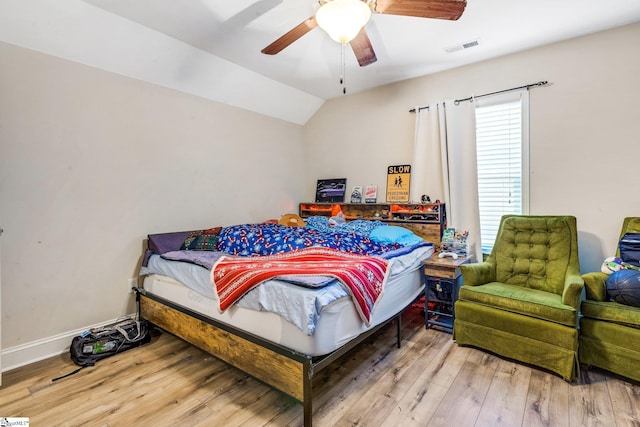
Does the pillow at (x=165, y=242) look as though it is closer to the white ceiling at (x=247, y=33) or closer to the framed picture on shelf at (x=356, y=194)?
the white ceiling at (x=247, y=33)

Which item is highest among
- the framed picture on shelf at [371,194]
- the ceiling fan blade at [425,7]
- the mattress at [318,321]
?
the ceiling fan blade at [425,7]

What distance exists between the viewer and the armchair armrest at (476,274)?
2572mm

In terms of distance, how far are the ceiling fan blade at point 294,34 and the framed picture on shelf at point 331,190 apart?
230 cm

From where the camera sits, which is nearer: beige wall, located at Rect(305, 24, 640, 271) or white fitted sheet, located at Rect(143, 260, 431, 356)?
white fitted sheet, located at Rect(143, 260, 431, 356)

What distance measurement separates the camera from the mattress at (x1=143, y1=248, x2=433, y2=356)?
1.59 m

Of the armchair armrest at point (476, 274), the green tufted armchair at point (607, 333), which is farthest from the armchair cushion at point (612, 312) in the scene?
the armchair armrest at point (476, 274)

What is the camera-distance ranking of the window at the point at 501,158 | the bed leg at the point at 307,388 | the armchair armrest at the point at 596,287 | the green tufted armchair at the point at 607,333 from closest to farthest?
the bed leg at the point at 307,388 → the green tufted armchair at the point at 607,333 → the armchair armrest at the point at 596,287 → the window at the point at 501,158

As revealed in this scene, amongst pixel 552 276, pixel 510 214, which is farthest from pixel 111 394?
pixel 510 214

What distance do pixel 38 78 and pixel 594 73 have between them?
184 inches

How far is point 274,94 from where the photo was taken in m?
3.98

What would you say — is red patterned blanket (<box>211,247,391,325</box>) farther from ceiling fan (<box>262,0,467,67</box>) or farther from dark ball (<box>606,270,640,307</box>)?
dark ball (<box>606,270,640,307</box>)

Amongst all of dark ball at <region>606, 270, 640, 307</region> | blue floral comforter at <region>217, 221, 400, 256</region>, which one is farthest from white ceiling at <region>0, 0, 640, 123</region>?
dark ball at <region>606, 270, 640, 307</region>

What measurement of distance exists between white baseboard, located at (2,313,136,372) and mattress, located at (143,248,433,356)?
2.71 feet

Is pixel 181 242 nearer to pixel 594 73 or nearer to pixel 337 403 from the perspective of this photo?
pixel 337 403
